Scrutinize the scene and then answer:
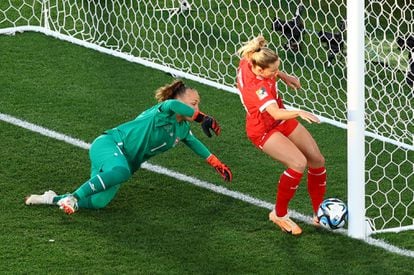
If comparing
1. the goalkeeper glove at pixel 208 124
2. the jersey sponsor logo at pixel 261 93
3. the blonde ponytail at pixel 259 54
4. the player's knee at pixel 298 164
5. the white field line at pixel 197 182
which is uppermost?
the blonde ponytail at pixel 259 54

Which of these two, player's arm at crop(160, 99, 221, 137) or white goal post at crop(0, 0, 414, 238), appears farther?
white goal post at crop(0, 0, 414, 238)

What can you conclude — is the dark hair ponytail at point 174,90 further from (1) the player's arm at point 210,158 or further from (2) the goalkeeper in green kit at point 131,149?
(1) the player's arm at point 210,158

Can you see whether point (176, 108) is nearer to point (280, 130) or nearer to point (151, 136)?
point (151, 136)

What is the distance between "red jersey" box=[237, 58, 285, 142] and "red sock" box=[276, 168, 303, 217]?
1.05 ft

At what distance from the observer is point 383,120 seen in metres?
10.4

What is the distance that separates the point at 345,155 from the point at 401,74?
1602 mm

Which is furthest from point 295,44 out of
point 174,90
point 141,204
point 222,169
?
point 141,204

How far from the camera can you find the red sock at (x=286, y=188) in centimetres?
805

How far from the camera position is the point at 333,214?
8031 millimetres

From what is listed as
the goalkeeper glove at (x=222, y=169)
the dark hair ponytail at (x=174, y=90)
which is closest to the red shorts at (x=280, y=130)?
the goalkeeper glove at (x=222, y=169)

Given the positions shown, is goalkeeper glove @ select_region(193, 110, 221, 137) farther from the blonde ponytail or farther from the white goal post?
the white goal post

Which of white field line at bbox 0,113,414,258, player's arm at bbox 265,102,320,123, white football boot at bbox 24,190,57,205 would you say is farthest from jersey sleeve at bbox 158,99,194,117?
white football boot at bbox 24,190,57,205

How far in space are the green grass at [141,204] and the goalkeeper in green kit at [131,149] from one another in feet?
0.33

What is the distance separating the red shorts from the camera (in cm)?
812
